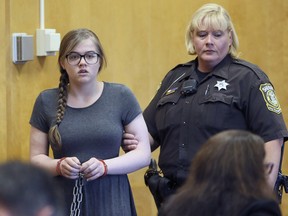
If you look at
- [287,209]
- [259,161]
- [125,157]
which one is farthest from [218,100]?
[287,209]

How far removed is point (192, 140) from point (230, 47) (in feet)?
1.59

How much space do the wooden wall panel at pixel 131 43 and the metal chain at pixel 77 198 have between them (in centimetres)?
102

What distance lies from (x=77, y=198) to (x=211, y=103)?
73 centimetres

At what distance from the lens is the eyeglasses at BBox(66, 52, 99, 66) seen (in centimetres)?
292

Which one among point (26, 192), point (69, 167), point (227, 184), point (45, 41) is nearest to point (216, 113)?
point (69, 167)

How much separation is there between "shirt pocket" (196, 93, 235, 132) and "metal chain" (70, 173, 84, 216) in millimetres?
601

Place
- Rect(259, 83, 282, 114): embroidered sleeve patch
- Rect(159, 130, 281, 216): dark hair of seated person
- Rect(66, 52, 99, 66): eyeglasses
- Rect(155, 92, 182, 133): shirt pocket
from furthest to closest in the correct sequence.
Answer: Rect(155, 92, 182, 133): shirt pocket, Rect(259, 83, 282, 114): embroidered sleeve patch, Rect(66, 52, 99, 66): eyeglasses, Rect(159, 130, 281, 216): dark hair of seated person

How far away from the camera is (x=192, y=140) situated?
307 centimetres

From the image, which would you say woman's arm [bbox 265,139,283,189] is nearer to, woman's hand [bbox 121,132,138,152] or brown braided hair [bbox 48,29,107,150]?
woman's hand [bbox 121,132,138,152]

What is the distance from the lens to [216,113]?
9.94 ft

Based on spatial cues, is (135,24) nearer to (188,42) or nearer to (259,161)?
(188,42)

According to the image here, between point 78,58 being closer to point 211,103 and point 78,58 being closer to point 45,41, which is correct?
point 211,103

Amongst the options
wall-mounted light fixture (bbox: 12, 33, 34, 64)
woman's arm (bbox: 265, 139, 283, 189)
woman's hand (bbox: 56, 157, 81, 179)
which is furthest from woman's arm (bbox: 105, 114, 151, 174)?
wall-mounted light fixture (bbox: 12, 33, 34, 64)

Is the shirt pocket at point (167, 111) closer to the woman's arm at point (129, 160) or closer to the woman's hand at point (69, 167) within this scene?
the woman's arm at point (129, 160)
